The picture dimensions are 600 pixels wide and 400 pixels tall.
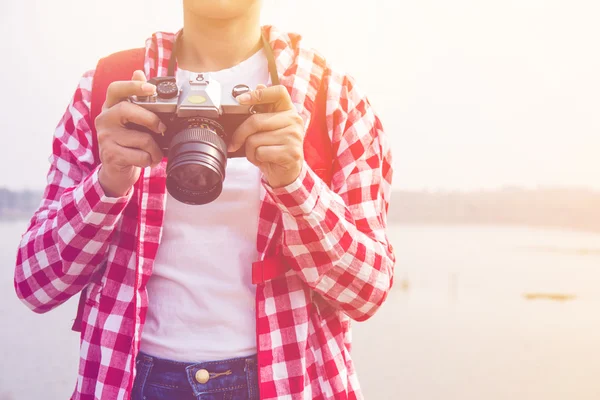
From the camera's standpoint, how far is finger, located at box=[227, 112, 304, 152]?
491 mm

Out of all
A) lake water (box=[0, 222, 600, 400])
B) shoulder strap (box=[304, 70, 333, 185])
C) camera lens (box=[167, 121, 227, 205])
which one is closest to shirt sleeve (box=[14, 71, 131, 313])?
camera lens (box=[167, 121, 227, 205])

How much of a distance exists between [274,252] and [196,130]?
0.17 meters

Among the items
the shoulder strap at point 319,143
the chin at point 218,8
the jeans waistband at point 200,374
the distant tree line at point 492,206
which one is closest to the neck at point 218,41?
→ the chin at point 218,8

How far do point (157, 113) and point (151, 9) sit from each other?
0.78 metres

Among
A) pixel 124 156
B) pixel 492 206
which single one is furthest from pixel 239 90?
pixel 492 206

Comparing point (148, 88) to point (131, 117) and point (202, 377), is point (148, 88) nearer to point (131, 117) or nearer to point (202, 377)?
point (131, 117)

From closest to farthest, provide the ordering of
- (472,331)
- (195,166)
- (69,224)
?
(195,166) < (69,224) < (472,331)

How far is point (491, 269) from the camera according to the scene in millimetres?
1151

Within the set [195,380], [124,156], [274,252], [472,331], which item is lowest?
[472,331]

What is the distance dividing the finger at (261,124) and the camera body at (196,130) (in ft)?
0.04

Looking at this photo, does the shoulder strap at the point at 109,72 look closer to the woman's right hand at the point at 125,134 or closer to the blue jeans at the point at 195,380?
the woman's right hand at the point at 125,134

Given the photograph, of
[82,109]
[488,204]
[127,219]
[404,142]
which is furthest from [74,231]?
[488,204]

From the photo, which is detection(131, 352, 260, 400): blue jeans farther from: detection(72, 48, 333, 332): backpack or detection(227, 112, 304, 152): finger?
detection(227, 112, 304, 152): finger

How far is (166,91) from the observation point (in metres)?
0.51
